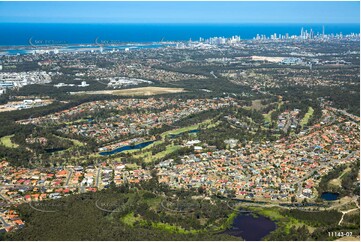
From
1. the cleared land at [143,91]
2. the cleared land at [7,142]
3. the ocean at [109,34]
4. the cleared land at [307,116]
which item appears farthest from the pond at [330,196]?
the ocean at [109,34]

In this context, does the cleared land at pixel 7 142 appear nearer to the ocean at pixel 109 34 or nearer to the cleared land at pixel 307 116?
the cleared land at pixel 307 116

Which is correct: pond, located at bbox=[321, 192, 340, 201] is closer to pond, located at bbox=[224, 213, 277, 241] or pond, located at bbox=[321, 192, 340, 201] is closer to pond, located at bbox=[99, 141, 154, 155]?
pond, located at bbox=[224, 213, 277, 241]

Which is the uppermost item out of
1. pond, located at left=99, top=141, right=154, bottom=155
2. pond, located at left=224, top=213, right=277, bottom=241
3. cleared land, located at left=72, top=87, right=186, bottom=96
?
cleared land, located at left=72, top=87, right=186, bottom=96

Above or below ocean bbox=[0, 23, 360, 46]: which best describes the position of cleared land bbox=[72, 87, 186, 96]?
below

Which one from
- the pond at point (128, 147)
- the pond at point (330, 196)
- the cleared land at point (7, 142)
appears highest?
the cleared land at point (7, 142)

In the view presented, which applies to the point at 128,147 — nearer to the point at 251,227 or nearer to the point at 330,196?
the point at 251,227

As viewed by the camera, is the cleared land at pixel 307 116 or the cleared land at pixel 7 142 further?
the cleared land at pixel 307 116

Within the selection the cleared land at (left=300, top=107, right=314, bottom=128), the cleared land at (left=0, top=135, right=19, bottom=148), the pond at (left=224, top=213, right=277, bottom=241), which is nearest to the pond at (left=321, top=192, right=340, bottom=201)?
the pond at (left=224, top=213, right=277, bottom=241)
